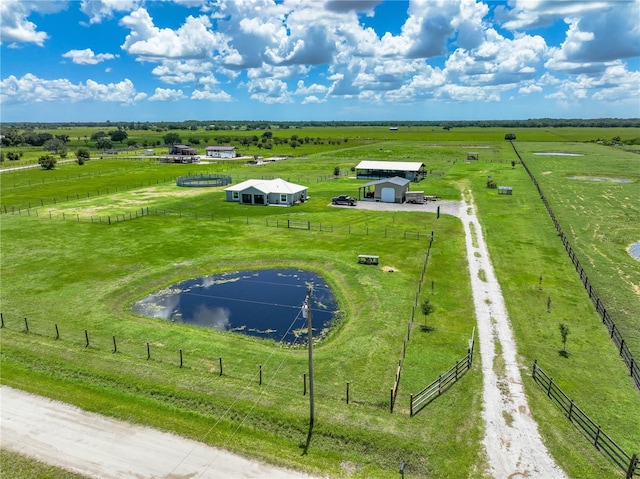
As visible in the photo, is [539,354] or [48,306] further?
[48,306]

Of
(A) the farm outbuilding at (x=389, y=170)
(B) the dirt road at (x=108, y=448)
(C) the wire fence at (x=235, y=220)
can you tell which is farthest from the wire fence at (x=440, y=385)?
(A) the farm outbuilding at (x=389, y=170)

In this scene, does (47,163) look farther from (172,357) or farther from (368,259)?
(172,357)

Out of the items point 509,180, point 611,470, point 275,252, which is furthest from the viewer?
point 509,180

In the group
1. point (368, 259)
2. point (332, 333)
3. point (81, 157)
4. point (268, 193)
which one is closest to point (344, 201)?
point (268, 193)

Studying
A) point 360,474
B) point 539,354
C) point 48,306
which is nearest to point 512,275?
point 539,354

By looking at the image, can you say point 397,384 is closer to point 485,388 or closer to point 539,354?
point 485,388

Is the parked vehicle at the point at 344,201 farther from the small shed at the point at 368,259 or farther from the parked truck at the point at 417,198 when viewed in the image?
the small shed at the point at 368,259
